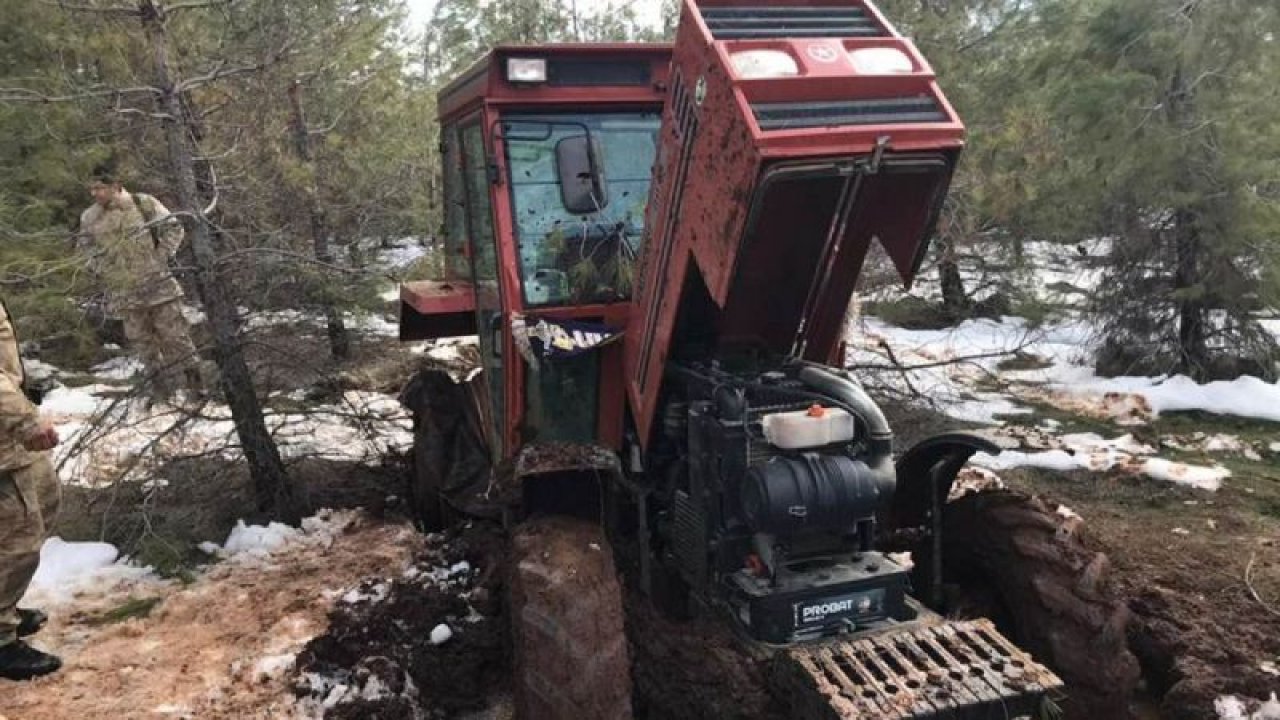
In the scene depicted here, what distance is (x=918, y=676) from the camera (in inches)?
118

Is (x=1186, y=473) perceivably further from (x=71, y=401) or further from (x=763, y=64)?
(x=71, y=401)

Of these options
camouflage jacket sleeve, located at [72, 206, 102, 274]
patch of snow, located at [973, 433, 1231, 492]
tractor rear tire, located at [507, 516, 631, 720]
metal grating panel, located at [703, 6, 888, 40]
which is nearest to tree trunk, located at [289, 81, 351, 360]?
camouflage jacket sleeve, located at [72, 206, 102, 274]

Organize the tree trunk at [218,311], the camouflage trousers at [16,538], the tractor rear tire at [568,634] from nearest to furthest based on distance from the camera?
the tractor rear tire at [568,634], the camouflage trousers at [16,538], the tree trunk at [218,311]

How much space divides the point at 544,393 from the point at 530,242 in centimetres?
68

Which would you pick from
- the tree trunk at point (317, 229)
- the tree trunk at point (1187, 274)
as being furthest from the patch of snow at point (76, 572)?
the tree trunk at point (1187, 274)

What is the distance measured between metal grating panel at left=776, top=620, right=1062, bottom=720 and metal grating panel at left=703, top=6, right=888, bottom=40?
207 cm

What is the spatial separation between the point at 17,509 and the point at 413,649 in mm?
2091

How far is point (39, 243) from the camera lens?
243 inches

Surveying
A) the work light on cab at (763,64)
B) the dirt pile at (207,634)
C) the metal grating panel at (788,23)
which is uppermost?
the metal grating panel at (788,23)

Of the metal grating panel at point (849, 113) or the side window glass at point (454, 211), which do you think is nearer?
the metal grating panel at point (849, 113)

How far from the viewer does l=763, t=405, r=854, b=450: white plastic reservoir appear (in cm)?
336

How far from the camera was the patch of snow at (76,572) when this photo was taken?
554 cm

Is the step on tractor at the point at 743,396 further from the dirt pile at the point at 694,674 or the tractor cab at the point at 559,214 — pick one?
the dirt pile at the point at 694,674

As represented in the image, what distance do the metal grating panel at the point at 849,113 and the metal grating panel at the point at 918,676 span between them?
166 centimetres
